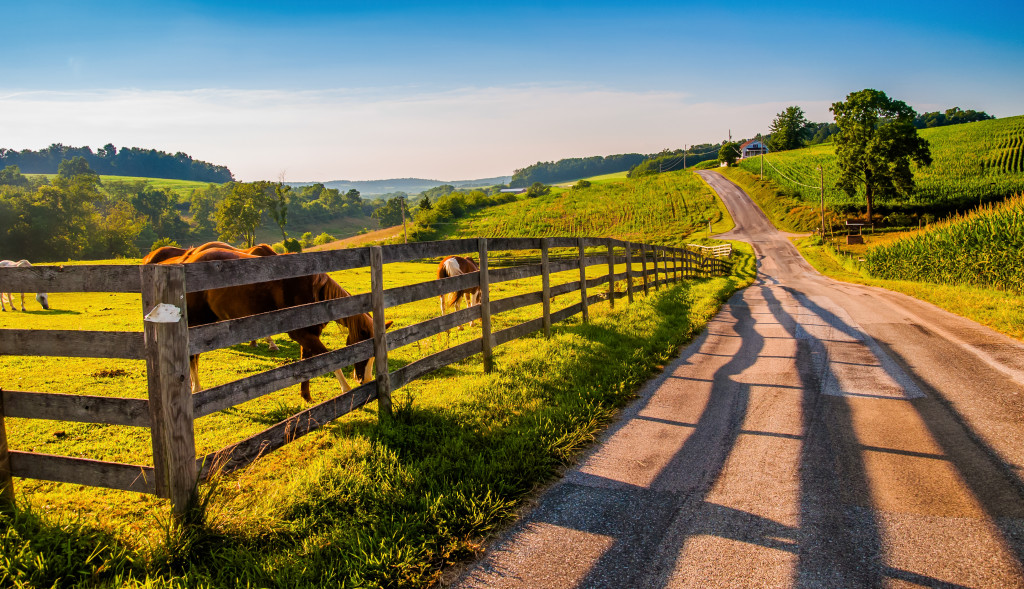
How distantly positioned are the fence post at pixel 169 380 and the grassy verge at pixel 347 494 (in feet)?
0.71

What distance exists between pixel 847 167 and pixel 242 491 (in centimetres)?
6026

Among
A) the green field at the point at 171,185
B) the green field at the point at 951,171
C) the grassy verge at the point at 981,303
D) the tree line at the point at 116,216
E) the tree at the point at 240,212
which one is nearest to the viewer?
the grassy verge at the point at 981,303

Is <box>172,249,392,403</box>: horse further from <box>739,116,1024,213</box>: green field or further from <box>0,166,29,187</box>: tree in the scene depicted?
<box>0,166,29,187</box>: tree

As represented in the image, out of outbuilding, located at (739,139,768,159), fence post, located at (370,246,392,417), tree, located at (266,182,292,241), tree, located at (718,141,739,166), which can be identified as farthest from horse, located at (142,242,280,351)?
outbuilding, located at (739,139,768,159)

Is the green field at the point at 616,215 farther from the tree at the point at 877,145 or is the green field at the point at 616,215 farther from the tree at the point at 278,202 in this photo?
the tree at the point at 278,202

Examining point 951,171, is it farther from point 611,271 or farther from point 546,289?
point 546,289

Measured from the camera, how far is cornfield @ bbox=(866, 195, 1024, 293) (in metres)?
13.5

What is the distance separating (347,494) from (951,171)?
257 feet

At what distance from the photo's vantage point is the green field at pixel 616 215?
61.8 meters

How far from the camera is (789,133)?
11094 centimetres

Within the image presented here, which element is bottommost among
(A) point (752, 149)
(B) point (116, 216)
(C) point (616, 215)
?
(C) point (616, 215)

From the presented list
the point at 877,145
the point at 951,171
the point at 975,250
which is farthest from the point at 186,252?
the point at 951,171

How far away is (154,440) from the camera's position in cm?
277

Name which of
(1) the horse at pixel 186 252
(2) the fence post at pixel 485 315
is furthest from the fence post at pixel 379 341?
(1) the horse at pixel 186 252
